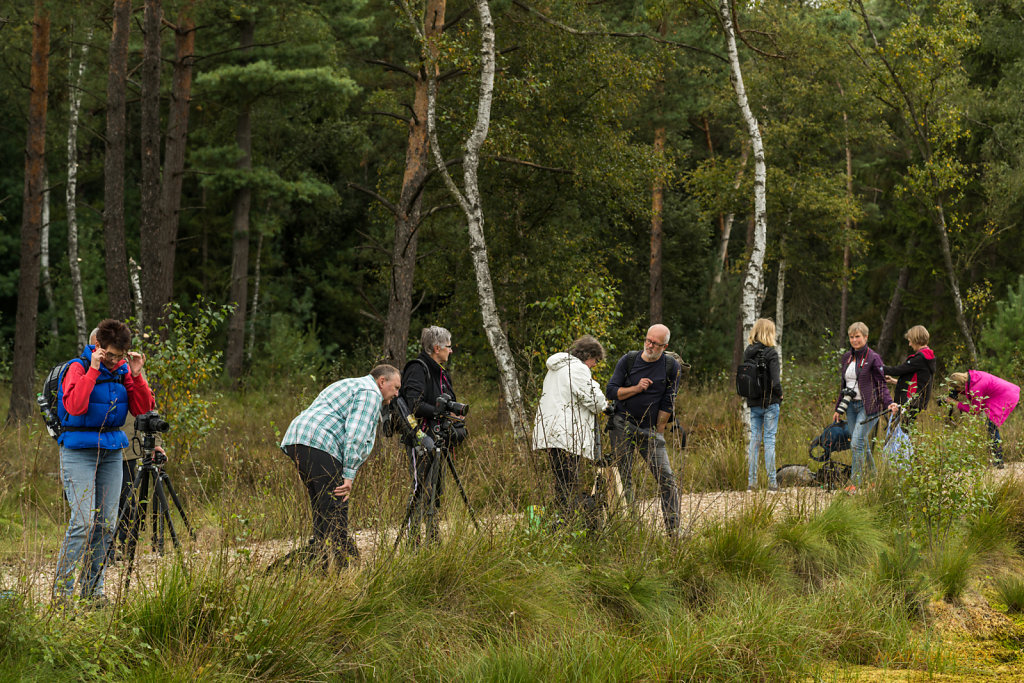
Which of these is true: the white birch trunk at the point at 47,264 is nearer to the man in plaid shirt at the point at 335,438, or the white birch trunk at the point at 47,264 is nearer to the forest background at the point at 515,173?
the forest background at the point at 515,173

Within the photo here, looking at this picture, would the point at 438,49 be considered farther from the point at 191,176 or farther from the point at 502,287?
the point at 191,176

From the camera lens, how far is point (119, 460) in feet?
17.8

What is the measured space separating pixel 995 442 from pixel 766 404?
80.2 inches

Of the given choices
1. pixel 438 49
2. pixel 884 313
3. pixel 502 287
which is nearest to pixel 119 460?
pixel 438 49

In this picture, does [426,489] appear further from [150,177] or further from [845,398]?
[150,177]

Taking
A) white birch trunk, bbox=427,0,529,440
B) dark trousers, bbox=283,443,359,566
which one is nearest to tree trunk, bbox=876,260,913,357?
white birch trunk, bbox=427,0,529,440

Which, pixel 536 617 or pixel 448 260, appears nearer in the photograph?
pixel 536 617

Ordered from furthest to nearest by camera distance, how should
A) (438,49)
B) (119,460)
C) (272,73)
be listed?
(272,73)
(438,49)
(119,460)

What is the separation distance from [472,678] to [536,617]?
0.66m

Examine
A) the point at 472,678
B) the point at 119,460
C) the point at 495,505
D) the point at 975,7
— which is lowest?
the point at 472,678

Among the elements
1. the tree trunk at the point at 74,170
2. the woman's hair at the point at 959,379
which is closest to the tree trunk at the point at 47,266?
the tree trunk at the point at 74,170

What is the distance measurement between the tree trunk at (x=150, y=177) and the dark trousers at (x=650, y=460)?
24.1 feet

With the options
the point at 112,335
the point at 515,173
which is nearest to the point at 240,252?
the point at 515,173

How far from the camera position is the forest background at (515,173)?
45.3 feet
